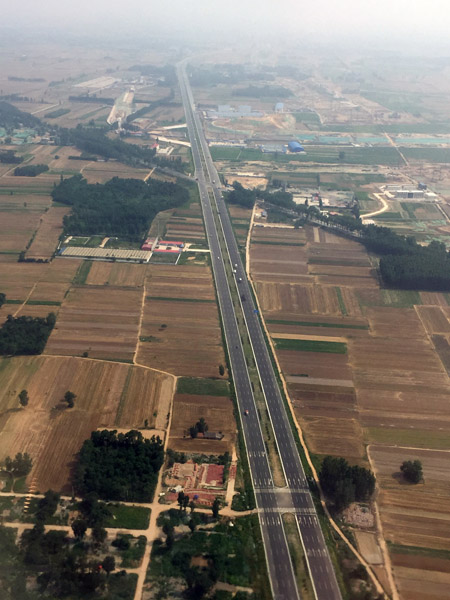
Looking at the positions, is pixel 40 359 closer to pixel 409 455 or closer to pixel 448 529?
pixel 409 455

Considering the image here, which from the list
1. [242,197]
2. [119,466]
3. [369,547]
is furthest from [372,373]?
[242,197]

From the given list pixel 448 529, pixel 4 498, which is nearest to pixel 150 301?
pixel 4 498

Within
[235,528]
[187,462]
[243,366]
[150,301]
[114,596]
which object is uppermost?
[150,301]

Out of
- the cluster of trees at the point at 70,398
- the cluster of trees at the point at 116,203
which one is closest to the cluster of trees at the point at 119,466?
the cluster of trees at the point at 70,398

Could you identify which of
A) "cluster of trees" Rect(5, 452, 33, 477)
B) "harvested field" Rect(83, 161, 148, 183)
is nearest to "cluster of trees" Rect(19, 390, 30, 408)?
"cluster of trees" Rect(5, 452, 33, 477)

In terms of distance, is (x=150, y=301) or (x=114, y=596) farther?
(x=150, y=301)

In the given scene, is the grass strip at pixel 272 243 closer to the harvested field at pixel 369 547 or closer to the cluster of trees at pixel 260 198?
the cluster of trees at pixel 260 198

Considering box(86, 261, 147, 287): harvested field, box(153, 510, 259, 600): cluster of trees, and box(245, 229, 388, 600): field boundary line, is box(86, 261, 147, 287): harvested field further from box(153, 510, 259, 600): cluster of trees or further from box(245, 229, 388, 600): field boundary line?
box(153, 510, 259, 600): cluster of trees
